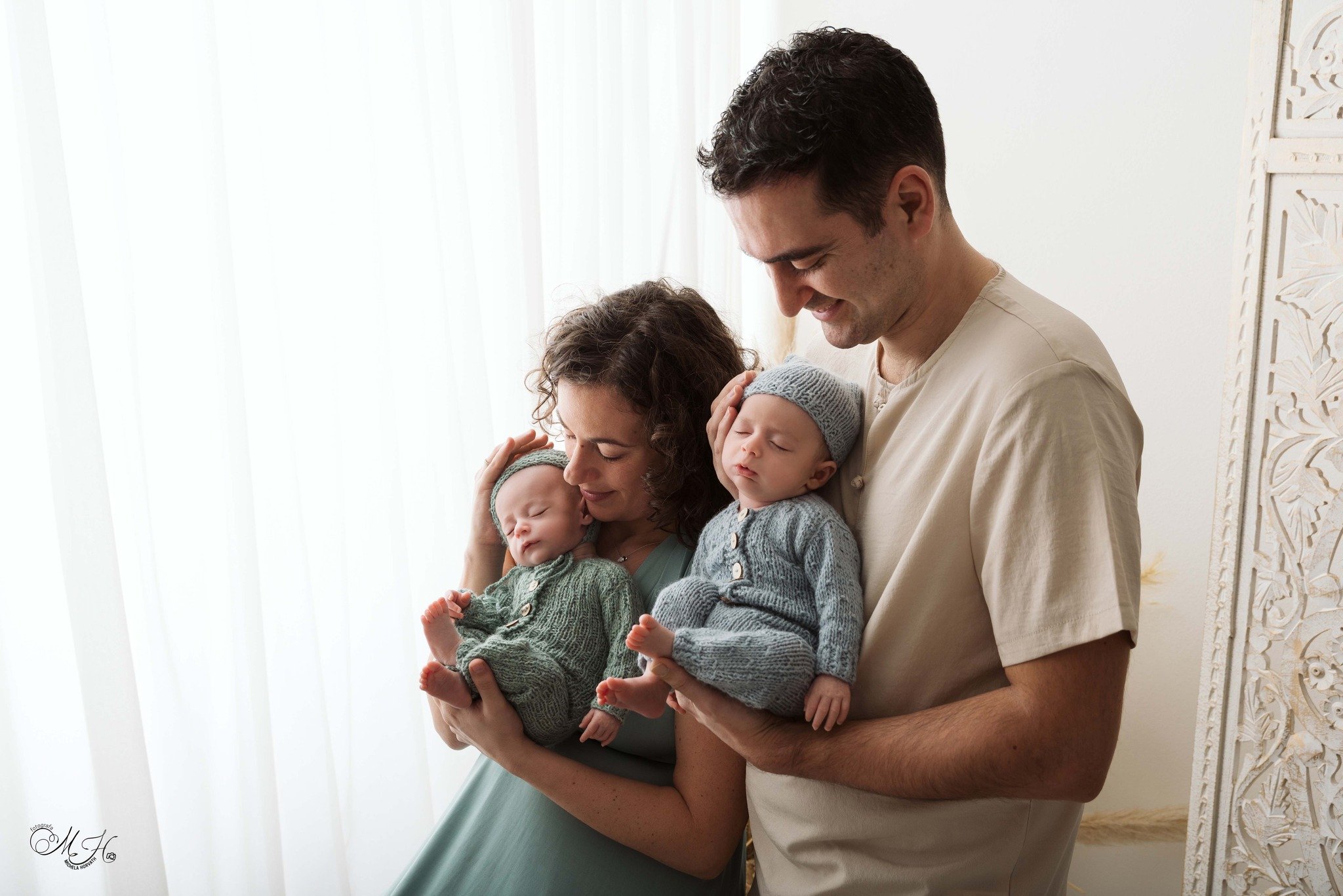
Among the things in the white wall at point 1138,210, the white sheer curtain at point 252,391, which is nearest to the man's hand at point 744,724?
the white sheer curtain at point 252,391

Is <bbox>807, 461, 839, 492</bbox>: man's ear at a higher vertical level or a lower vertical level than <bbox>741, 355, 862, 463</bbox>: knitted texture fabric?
lower

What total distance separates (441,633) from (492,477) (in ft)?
1.07

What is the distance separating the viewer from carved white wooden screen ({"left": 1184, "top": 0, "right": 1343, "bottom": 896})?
198 cm

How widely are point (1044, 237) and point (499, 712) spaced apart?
237 cm

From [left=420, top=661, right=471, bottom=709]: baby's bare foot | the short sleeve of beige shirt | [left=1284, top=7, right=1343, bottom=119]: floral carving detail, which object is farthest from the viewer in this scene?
[left=1284, top=7, right=1343, bottom=119]: floral carving detail

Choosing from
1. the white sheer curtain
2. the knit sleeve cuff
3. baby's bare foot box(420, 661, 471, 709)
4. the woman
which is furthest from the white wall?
baby's bare foot box(420, 661, 471, 709)

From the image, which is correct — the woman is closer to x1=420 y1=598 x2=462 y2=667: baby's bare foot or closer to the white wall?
x1=420 y1=598 x2=462 y2=667: baby's bare foot

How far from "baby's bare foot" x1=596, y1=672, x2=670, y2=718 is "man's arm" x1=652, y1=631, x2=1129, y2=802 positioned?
0.03m

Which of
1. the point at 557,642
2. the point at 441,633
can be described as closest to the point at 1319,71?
the point at 557,642

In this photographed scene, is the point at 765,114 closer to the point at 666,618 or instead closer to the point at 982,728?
the point at 666,618

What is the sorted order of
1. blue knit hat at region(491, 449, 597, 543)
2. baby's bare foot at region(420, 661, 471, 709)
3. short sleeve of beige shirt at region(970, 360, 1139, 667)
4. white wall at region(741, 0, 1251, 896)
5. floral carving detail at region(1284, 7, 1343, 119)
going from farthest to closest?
1. white wall at region(741, 0, 1251, 896)
2. floral carving detail at region(1284, 7, 1343, 119)
3. blue knit hat at region(491, 449, 597, 543)
4. baby's bare foot at region(420, 661, 471, 709)
5. short sleeve of beige shirt at region(970, 360, 1139, 667)

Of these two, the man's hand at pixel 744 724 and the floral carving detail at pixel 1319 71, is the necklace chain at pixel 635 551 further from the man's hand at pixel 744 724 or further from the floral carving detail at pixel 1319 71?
the floral carving detail at pixel 1319 71

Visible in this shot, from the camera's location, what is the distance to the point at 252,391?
1831mm

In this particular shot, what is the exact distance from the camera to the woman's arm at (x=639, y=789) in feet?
4.90
